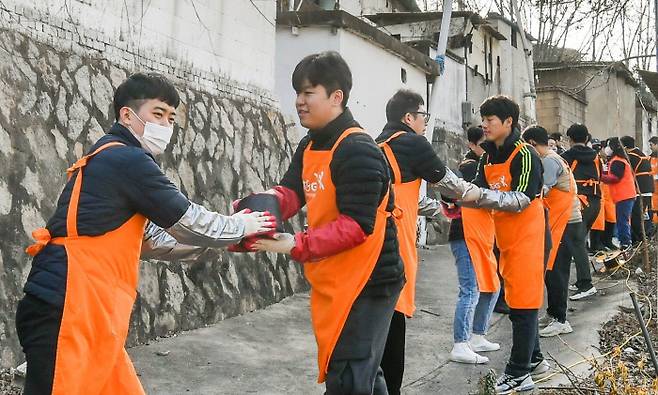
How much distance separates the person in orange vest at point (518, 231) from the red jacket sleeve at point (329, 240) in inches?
86.1

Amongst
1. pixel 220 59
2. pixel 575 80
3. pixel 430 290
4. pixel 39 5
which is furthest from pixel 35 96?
pixel 575 80

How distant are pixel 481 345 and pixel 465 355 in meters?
0.45

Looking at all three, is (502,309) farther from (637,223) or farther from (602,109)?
(602,109)

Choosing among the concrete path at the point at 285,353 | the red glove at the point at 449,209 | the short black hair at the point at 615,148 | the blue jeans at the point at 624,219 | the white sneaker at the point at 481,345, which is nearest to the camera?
the concrete path at the point at 285,353

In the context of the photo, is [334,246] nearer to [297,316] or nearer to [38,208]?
[38,208]

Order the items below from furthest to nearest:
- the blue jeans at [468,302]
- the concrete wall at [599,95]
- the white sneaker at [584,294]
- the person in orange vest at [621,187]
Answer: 1. the concrete wall at [599,95]
2. the person in orange vest at [621,187]
3. the white sneaker at [584,294]
4. the blue jeans at [468,302]

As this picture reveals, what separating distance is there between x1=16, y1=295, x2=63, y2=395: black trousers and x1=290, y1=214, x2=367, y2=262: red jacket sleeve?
3.35ft

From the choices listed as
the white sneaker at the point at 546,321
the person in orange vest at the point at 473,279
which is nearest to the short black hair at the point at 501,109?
the person in orange vest at the point at 473,279

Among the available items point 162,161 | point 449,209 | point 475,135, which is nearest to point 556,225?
point 475,135

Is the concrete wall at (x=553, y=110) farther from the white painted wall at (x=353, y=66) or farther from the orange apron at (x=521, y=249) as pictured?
the orange apron at (x=521, y=249)

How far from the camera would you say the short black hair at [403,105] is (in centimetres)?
504

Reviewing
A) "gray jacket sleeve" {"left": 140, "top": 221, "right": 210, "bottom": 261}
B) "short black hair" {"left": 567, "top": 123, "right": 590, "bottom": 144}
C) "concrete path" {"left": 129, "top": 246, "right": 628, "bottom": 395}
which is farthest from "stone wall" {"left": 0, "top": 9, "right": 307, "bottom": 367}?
"short black hair" {"left": 567, "top": 123, "right": 590, "bottom": 144}

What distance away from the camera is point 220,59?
29.5 ft

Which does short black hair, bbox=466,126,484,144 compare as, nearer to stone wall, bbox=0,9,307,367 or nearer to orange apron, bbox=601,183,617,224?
stone wall, bbox=0,9,307,367
